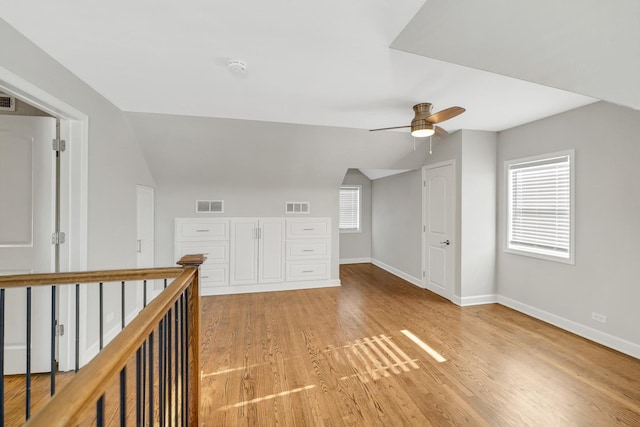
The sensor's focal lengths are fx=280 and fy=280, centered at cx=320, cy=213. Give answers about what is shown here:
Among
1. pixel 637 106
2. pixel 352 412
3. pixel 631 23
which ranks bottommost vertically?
pixel 352 412

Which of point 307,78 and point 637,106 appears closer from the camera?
point 637,106

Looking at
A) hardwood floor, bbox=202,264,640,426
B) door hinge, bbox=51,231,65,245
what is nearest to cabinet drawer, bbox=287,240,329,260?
hardwood floor, bbox=202,264,640,426

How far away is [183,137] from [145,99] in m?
0.80

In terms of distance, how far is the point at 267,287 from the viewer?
4578 mm

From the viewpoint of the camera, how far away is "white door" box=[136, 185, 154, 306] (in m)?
3.65

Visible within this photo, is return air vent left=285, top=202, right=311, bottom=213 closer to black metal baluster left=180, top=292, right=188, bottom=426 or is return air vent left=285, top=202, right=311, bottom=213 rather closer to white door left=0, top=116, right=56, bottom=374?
white door left=0, top=116, right=56, bottom=374

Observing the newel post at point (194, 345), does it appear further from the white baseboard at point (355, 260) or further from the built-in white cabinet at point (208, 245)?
the white baseboard at point (355, 260)

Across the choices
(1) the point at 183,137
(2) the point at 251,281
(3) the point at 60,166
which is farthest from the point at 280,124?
(2) the point at 251,281

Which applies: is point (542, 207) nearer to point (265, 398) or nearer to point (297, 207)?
point (297, 207)

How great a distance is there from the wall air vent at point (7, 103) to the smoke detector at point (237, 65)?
1.79m

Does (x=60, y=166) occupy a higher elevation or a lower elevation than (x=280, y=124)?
lower

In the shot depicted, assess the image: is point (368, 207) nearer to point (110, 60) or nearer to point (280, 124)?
point (280, 124)

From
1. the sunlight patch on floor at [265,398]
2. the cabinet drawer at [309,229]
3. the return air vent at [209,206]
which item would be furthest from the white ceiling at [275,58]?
the sunlight patch on floor at [265,398]

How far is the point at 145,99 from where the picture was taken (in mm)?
2832
